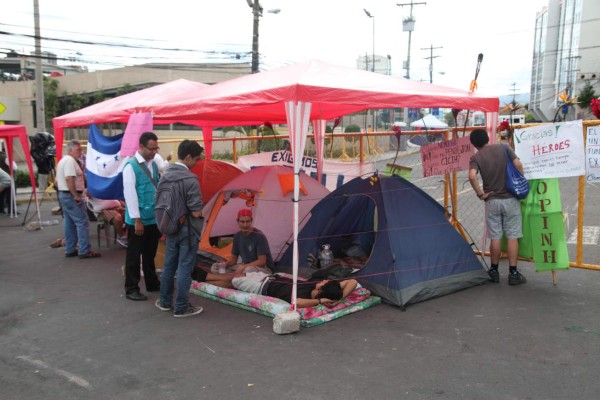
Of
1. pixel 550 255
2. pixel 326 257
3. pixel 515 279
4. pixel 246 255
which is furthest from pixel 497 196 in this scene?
pixel 246 255

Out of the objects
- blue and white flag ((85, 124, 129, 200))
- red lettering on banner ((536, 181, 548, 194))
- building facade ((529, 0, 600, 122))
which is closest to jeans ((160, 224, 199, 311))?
blue and white flag ((85, 124, 129, 200))

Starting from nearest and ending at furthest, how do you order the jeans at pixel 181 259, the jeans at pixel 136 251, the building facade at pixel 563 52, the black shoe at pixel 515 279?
the jeans at pixel 181 259, the jeans at pixel 136 251, the black shoe at pixel 515 279, the building facade at pixel 563 52

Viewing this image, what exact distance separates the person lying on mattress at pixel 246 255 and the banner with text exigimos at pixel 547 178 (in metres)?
3.02

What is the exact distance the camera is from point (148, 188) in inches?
210

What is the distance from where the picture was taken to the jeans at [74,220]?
7324mm

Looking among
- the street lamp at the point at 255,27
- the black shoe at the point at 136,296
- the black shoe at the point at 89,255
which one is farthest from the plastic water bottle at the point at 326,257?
the street lamp at the point at 255,27

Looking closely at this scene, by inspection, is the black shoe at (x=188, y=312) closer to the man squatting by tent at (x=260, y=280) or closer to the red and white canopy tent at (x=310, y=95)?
the man squatting by tent at (x=260, y=280)

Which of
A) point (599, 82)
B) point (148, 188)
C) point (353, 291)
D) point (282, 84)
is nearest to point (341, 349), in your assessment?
point (353, 291)

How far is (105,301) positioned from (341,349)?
9.39 feet

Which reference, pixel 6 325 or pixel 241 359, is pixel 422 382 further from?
pixel 6 325

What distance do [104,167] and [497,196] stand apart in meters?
5.06

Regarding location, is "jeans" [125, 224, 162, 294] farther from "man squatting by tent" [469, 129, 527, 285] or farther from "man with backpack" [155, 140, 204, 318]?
"man squatting by tent" [469, 129, 527, 285]

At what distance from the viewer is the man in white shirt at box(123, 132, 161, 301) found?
5203 mm

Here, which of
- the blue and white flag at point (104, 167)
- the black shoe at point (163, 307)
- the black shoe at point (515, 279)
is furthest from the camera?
the blue and white flag at point (104, 167)
